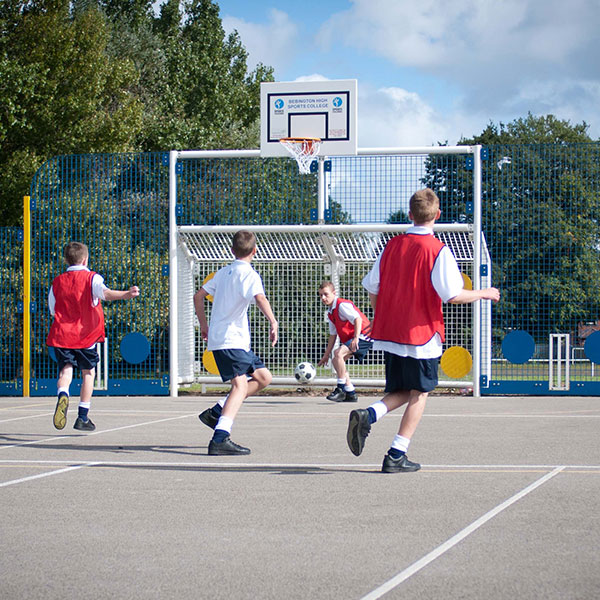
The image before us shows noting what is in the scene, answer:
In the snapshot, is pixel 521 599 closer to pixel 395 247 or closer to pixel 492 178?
pixel 395 247

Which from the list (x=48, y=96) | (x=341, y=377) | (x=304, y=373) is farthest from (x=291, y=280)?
(x=48, y=96)

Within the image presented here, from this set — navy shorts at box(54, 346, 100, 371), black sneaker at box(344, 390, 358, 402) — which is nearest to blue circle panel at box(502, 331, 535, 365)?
black sneaker at box(344, 390, 358, 402)

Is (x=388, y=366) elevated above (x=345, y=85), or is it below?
below

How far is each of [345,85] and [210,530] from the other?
11.7 m

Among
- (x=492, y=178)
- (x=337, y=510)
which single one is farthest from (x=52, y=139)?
(x=337, y=510)

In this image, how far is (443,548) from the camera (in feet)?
14.9

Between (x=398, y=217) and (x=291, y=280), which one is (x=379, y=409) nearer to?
(x=398, y=217)

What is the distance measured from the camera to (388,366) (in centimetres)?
705

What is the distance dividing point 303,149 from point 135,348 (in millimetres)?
4111

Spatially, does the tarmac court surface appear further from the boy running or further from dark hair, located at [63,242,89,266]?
dark hair, located at [63,242,89,266]

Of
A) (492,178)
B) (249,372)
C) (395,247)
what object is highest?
(492,178)

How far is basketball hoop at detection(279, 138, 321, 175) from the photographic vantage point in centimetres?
1541

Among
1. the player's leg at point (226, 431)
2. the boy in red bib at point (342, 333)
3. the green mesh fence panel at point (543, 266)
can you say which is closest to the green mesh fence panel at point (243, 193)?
the boy in red bib at point (342, 333)

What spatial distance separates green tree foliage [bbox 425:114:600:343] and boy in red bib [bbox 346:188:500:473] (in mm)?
7712
